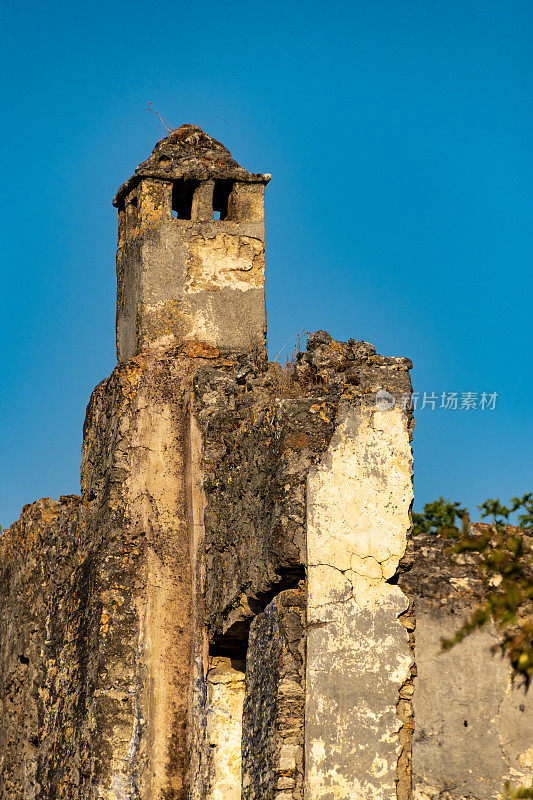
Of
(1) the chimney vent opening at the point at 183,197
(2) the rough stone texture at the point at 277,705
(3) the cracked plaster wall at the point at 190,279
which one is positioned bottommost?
(2) the rough stone texture at the point at 277,705

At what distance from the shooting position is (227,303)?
382 inches

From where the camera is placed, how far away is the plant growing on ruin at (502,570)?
3.93 m

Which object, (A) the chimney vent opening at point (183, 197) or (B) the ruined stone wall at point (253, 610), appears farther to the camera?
(A) the chimney vent opening at point (183, 197)

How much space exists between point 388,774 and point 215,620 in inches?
71.0

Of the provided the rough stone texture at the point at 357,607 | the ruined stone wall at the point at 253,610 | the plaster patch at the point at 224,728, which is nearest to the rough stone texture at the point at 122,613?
the ruined stone wall at the point at 253,610

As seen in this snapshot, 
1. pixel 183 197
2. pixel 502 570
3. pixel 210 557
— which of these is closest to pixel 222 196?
pixel 183 197

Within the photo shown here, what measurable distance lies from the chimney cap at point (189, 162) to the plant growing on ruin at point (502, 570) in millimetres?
3287

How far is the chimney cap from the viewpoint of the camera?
9.94 meters

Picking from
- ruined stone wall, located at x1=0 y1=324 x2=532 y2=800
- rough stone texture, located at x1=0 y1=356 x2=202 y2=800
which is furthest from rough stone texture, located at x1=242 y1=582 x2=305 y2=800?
rough stone texture, located at x1=0 y1=356 x2=202 y2=800

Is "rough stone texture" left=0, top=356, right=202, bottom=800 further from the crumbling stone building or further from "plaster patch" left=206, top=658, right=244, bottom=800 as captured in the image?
"plaster patch" left=206, top=658, right=244, bottom=800

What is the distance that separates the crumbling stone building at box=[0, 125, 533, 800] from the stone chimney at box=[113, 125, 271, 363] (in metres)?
0.02

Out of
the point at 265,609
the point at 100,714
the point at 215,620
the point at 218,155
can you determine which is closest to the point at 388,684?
the point at 265,609

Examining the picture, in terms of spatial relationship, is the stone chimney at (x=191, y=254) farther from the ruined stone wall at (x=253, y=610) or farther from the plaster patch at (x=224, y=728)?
the plaster patch at (x=224, y=728)

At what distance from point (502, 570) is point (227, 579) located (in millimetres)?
3662
